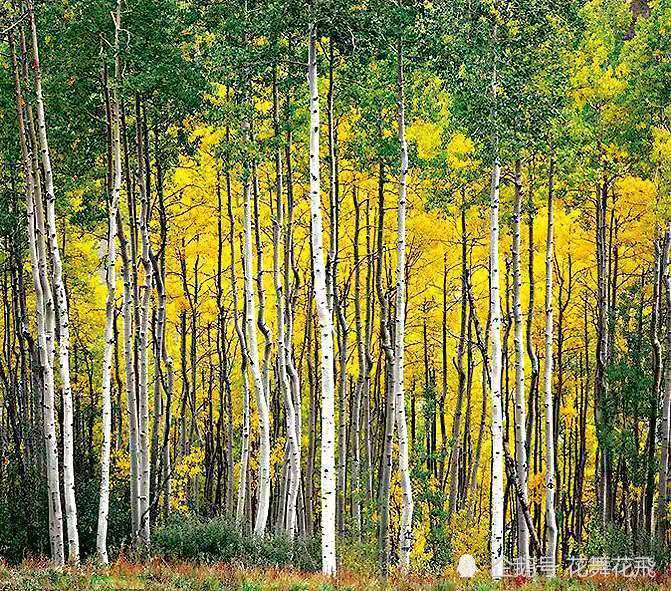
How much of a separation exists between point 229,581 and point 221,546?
14.4 feet

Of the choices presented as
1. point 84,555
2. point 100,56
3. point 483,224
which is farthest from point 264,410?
point 483,224

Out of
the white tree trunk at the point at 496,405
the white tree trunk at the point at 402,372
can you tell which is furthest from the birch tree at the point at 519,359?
the white tree trunk at the point at 402,372

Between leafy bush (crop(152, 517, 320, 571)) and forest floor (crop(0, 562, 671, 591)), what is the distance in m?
1.75

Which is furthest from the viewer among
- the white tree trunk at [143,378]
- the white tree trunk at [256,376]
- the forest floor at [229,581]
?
the white tree trunk at [256,376]

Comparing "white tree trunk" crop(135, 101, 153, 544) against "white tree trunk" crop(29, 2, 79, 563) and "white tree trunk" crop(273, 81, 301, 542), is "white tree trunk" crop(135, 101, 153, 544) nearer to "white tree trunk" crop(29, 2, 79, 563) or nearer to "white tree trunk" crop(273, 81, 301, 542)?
"white tree trunk" crop(29, 2, 79, 563)

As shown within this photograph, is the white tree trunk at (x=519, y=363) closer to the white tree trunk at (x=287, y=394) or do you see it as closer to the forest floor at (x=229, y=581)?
the forest floor at (x=229, y=581)

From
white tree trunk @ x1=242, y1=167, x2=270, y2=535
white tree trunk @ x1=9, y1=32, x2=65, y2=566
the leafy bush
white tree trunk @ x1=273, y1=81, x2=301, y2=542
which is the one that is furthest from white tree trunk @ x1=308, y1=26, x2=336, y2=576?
white tree trunk @ x1=9, y1=32, x2=65, y2=566

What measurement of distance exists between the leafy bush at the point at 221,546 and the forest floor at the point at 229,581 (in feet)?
5.74

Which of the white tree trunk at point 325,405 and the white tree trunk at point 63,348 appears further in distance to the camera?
the white tree trunk at point 63,348

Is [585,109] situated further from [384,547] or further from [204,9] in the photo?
[384,547]

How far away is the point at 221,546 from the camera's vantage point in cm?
1747

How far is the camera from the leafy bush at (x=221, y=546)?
1702cm

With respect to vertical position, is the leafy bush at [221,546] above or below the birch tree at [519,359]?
below

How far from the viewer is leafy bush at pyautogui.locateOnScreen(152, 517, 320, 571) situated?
1702 centimetres
